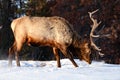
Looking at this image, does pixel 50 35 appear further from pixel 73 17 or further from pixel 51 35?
pixel 73 17

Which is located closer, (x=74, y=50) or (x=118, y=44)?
(x=74, y=50)

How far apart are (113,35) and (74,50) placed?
490 inches

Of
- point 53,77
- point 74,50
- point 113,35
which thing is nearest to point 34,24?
point 74,50

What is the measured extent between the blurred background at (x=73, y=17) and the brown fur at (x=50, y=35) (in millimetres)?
11253

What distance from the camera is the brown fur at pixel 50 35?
43.0 feet

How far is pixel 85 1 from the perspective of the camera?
2725cm

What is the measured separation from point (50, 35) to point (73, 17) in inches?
557

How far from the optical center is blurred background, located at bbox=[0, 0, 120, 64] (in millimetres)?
25688

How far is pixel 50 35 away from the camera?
43.3ft

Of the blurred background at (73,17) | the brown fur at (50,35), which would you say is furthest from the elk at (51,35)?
the blurred background at (73,17)

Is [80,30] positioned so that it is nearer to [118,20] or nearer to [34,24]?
[118,20]

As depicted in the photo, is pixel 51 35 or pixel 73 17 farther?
pixel 73 17

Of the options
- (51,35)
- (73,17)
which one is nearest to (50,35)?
(51,35)

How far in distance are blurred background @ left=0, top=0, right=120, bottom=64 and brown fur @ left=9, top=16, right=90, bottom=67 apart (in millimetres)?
11253
